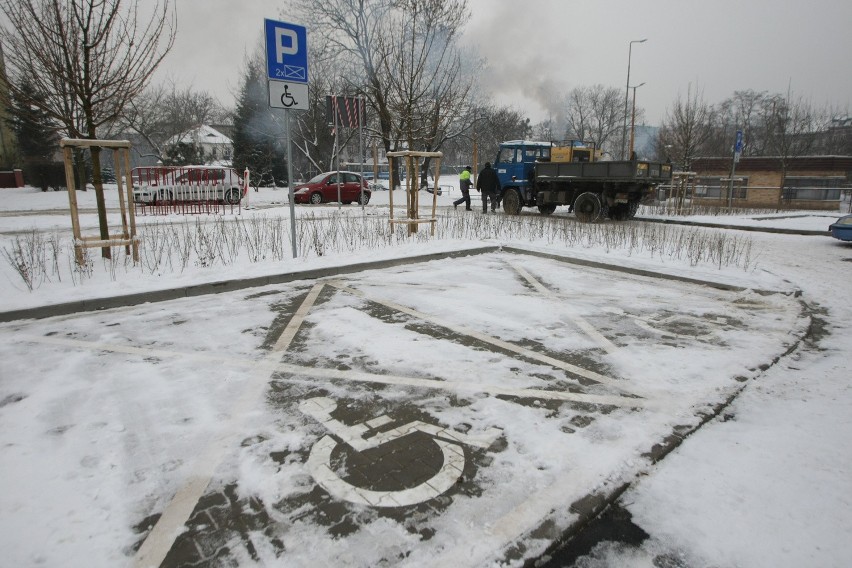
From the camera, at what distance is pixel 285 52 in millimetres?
7402

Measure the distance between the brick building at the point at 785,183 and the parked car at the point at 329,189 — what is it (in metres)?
19.4

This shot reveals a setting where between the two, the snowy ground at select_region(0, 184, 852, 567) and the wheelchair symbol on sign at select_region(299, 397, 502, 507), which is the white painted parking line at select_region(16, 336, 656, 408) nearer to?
the snowy ground at select_region(0, 184, 852, 567)

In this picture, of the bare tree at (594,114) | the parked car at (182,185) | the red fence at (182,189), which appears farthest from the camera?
the bare tree at (594,114)

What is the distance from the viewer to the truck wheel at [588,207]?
15784mm

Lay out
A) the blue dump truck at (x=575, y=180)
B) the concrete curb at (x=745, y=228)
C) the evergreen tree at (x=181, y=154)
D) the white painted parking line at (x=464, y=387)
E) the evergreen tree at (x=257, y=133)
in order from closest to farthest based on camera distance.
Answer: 1. the white painted parking line at (x=464, y=387)
2. the concrete curb at (x=745, y=228)
3. the blue dump truck at (x=575, y=180)
4. the evergreen tree at (x=257, y=133)
5. the evergreen tree at (x=181, y=154)

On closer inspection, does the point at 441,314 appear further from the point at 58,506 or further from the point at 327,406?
the point at 58,506

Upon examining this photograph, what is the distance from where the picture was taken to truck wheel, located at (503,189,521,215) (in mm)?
18656

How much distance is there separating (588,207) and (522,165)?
3.50 metres

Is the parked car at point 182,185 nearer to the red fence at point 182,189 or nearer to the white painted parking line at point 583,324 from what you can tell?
the red fence at point 182,189

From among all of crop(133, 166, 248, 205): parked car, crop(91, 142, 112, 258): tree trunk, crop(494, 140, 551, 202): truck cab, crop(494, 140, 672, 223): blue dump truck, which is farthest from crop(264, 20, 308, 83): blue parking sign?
crop(133, 166, 248, 205): parked car

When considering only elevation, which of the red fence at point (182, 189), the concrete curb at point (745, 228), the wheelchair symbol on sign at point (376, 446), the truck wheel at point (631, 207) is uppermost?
the red fence at point (182, 189)

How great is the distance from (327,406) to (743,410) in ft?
9.13

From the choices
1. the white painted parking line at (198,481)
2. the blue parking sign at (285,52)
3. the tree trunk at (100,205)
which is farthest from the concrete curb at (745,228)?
the tree trunk at (100,205)

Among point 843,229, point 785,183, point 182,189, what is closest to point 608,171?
point 843,229
